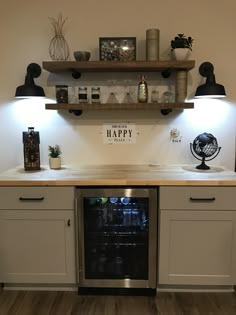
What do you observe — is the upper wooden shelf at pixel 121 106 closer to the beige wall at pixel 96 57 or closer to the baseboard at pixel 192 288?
the beige wall at pixel 96 57

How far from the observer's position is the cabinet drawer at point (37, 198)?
2189mm

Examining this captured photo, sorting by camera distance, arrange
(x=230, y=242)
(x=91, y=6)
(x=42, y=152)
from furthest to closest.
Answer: (x=42, y=152) < (x=91, y=6) < (x=230, y=242)

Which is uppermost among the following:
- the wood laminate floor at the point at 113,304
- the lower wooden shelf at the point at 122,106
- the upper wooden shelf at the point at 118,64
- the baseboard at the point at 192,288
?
the upper wooden shelf at the point at 118,64

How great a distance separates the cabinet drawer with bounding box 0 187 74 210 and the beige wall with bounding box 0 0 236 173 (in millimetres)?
646

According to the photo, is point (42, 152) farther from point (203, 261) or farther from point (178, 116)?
point (203, 261)

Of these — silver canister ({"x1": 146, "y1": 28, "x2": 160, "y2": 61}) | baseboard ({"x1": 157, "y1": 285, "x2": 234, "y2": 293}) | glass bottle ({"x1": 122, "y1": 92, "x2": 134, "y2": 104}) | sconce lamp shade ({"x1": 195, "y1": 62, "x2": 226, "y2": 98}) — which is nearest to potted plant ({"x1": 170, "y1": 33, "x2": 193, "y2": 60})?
silver canister ({"x1": 146, "y1": 28, "x2": 160, "y2": 61})

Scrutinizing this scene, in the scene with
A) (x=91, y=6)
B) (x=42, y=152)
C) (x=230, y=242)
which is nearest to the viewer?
(x=230, y=242)

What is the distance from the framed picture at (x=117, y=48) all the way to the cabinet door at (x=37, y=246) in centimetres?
131

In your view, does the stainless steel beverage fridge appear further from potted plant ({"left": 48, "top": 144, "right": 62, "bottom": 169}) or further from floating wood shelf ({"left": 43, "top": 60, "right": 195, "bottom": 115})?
floating wood shelf ({"left": 43, "top": 60, "right": 195, "bottom": 115})

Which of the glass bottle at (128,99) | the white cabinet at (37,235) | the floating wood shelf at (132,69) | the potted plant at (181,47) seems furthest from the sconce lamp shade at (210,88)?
the white cabinet at (37,235)

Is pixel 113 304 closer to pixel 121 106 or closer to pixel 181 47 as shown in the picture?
pixel 121 106

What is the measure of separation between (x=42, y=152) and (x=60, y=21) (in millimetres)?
1175

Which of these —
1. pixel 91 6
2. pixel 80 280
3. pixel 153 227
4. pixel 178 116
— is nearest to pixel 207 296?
pixel 153 227

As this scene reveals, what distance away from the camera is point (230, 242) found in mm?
2207
